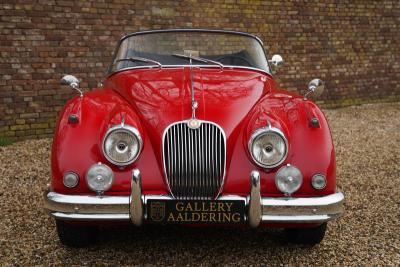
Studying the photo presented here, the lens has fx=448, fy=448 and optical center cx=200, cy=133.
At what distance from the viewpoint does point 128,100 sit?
9.90 feet

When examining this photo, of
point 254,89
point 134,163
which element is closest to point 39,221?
point 134,163

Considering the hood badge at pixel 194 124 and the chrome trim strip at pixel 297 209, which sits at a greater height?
the hood badge at pixel 194 124

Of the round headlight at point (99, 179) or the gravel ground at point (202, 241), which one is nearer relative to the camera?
the round headlight at point (99, 179)

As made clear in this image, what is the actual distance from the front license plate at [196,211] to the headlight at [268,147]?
0.93ft

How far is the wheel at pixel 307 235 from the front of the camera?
9.71 ft

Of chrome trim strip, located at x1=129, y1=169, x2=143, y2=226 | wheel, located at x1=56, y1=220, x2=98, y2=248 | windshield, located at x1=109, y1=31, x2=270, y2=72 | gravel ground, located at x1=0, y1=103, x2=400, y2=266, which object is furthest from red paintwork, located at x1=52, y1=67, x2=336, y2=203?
windshield, located at x1=109, y1=31, x2=270, y2=72

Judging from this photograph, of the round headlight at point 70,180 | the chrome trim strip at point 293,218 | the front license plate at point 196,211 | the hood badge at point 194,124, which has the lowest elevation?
the chrome trim strip at point 293,218

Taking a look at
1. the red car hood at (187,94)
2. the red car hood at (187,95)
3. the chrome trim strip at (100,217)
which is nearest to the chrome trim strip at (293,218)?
the red car hood at (187,95)

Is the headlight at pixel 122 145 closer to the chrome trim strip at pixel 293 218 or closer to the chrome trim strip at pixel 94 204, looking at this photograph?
the chrome trim strip at pixel 94 204

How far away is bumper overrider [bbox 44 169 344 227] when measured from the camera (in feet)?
8.07

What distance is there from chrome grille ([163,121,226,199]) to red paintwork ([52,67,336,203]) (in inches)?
2.1

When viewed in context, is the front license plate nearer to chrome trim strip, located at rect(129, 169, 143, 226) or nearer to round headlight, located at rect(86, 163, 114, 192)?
chrome trim strip, located at rect(129, 169, 143, 226)

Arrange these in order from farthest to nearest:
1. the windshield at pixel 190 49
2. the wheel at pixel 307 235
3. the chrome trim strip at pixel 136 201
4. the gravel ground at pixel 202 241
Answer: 1. the windshield at pixel 190 49
2. the wheel at pixel 307 235
3. the gravel ground at pixel 202 241
4. the chrome trim strip at pixel 136 201

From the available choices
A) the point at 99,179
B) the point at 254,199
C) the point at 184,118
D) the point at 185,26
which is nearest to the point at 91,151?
the point at 99,179
